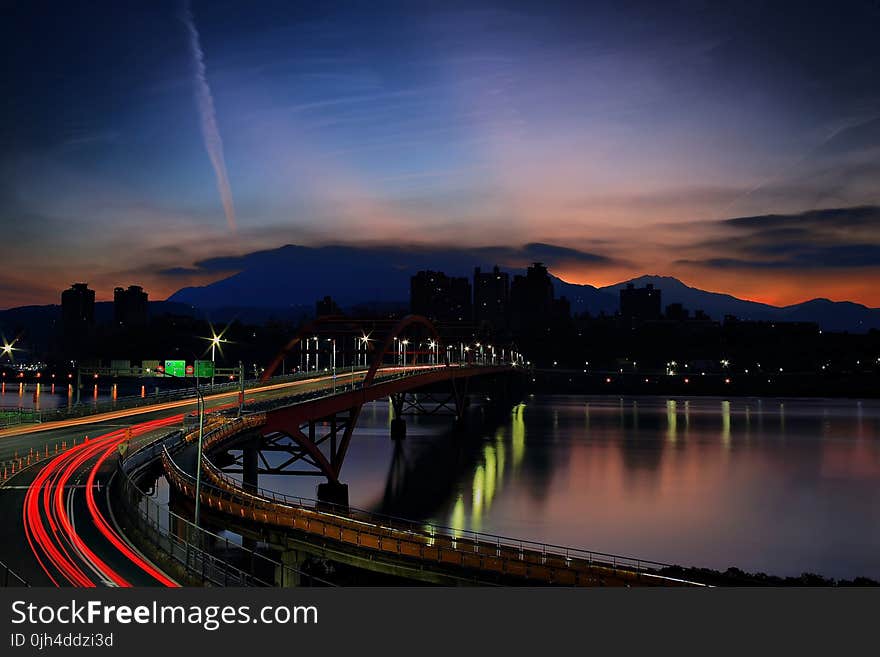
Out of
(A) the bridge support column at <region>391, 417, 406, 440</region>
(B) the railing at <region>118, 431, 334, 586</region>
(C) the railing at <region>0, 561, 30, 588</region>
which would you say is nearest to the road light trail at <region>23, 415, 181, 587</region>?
(C) the railing at <region>0, 561, 30, 588</region>

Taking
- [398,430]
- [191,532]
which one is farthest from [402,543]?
[398,430]

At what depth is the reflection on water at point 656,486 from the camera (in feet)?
165

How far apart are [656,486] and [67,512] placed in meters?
55.9

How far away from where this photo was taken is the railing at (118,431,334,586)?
66.1ft

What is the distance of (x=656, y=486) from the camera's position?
232ft

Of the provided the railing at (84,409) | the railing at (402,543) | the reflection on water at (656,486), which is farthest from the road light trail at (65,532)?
the reflection on water at (656,486)

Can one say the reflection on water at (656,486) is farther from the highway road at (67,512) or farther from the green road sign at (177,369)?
the highway road at (67,512)

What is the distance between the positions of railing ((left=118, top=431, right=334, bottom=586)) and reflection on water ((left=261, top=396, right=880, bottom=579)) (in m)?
20.4

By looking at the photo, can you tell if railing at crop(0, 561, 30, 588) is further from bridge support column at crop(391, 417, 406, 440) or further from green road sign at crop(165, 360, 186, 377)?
bridge support column at crop(391, 417, 406, 440)

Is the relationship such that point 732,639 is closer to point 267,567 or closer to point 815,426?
point 267,567

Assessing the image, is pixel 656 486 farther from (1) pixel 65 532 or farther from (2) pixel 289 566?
Answer: (1) pixel 65 532

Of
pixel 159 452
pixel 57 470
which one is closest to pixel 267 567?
pixel 159 452

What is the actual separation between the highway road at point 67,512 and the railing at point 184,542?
31.2 inches

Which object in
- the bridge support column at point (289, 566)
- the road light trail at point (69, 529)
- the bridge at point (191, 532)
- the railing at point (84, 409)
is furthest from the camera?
the railing at point (84, 409)
